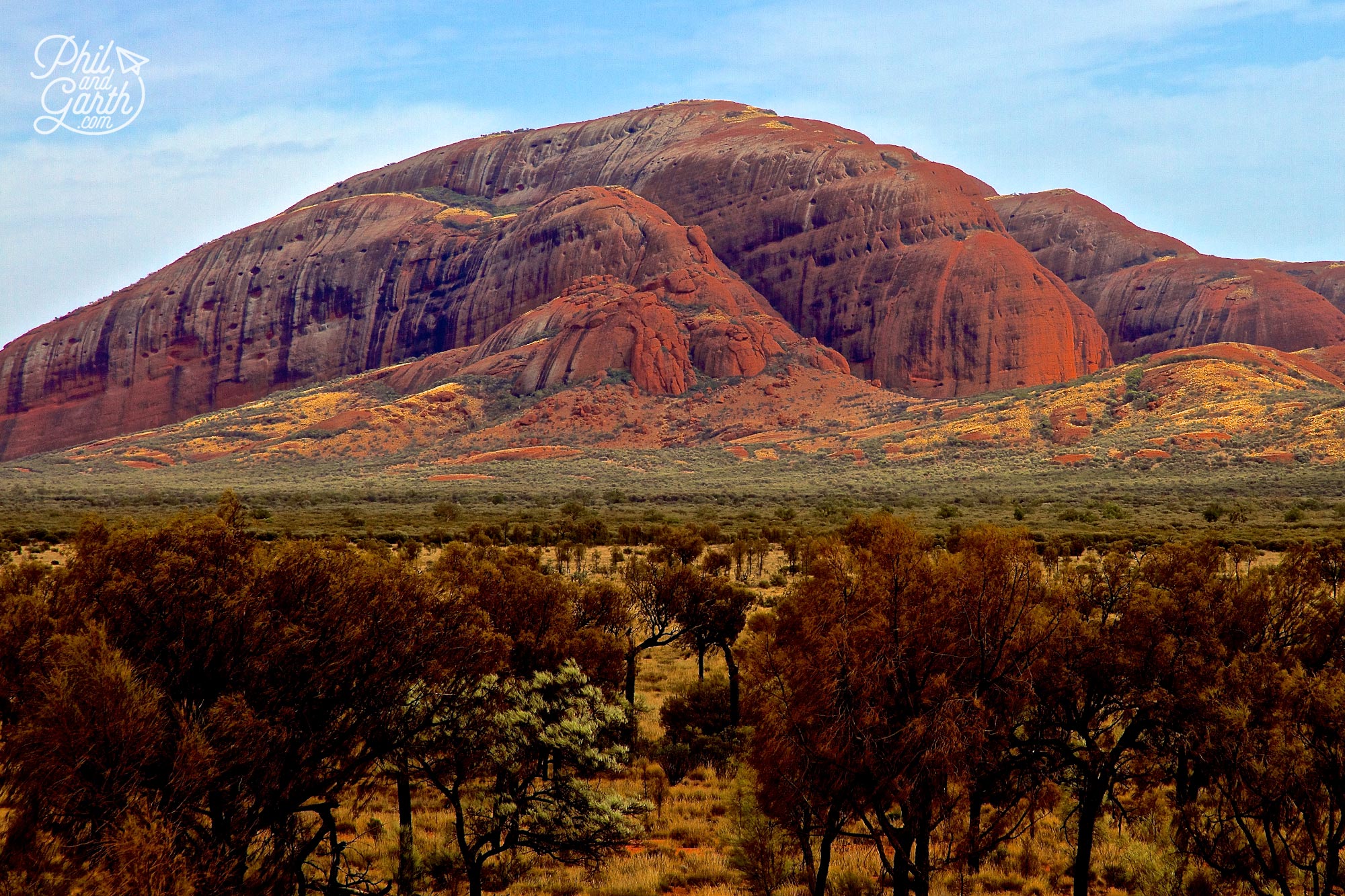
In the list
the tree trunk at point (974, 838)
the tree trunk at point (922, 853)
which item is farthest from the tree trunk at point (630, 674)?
the tree trunk at point (922, 853)

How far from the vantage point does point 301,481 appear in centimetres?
10175

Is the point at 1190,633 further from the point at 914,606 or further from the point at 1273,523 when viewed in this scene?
the point at 1273,523

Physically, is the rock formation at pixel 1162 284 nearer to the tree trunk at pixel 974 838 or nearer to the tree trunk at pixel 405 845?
the tree trunk at pixel 974 838

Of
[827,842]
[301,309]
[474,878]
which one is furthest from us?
[301,309]

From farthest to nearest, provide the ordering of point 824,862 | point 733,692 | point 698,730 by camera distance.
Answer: point 733,692, point 698,730, point 824,862

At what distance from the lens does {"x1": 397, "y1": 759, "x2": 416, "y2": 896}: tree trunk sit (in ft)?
44.3

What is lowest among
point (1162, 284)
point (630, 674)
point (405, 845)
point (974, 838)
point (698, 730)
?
point (698, 730)

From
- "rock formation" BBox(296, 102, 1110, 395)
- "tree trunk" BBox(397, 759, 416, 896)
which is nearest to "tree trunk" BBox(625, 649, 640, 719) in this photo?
"tree trunk" BBox(397, 759, 416, 896)

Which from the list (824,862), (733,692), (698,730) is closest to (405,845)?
(824,862)

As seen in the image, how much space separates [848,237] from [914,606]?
140 meters

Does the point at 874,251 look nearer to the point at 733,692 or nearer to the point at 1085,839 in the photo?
the point at 733,692

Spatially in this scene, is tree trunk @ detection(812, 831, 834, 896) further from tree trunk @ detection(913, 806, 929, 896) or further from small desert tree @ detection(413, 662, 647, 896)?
small desert tree @ detection(413, 662, 647, 896)

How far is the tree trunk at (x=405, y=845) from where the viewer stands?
532 inches

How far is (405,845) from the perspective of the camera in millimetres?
14680
